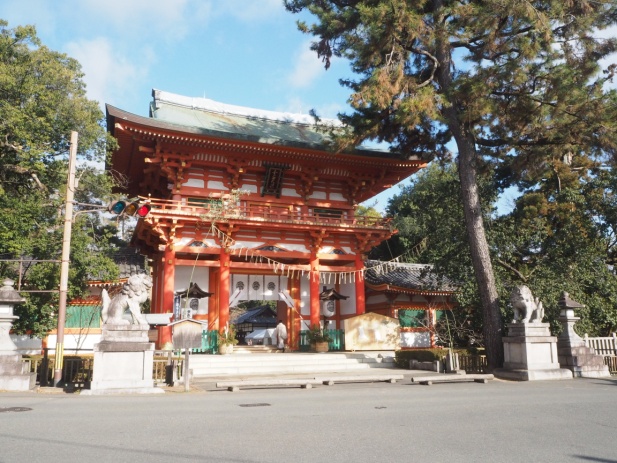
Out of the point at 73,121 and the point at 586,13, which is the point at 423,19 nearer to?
the point at 586,13

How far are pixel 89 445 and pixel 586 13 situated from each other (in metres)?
16.0

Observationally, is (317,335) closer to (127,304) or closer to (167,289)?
(167,289)

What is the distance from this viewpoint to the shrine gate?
62.7ft

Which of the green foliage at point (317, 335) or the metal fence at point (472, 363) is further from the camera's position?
the green foliage at point (317, 335)

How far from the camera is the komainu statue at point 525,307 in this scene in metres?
14.0

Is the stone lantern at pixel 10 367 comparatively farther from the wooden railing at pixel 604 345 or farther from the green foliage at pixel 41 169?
the wooden railing at pixel 604 345

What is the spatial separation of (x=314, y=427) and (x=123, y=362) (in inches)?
232

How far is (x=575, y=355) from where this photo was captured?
47.6 feet

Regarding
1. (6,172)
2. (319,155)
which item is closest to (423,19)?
(319,155)

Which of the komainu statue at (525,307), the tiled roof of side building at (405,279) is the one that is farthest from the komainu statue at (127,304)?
the tiled roof of side building at (405,279)

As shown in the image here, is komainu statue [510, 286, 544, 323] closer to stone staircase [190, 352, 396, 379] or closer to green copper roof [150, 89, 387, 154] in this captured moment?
stone staircase [190, 352, 396, 379]

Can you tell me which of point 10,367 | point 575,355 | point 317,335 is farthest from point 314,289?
point 10,367

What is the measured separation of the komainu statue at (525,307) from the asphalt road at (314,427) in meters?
3.73

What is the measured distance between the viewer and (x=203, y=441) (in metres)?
5.70
